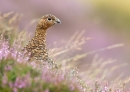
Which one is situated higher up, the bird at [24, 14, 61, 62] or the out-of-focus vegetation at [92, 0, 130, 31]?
the out-of-focus vegetation at [92, 0, 130, 31]

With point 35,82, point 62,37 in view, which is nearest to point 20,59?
point 35,82

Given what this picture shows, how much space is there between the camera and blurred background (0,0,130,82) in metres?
19.3

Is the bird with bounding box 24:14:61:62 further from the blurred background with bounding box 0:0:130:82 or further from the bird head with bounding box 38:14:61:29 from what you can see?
the blurred background with bounding box 0:0:130:82

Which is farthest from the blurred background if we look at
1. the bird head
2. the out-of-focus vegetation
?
the bird head

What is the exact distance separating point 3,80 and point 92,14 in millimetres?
20178

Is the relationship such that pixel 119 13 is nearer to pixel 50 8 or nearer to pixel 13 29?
pixel 50 8

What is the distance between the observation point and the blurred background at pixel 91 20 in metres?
19.3

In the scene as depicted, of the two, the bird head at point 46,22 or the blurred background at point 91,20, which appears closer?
the bird head at point 46,22

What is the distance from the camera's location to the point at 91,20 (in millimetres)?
23344

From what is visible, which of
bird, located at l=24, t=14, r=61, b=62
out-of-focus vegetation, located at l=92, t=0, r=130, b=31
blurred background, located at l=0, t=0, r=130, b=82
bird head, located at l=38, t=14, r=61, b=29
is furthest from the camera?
out-of-focus vegetation, located at l=92, t=0, r=130, b=31

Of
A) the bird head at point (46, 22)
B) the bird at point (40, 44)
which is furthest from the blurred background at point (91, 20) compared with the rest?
the bird at point (40, 44)

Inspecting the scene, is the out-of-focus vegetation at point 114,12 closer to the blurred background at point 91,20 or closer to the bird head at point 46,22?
the blurred background at point 91,20

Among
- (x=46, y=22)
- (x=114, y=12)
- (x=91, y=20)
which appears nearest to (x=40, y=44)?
(x=46, y=22)

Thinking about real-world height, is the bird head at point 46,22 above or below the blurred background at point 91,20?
below
